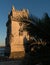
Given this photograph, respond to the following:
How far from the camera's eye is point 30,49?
8.60 metres

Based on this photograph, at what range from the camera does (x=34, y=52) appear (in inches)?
326

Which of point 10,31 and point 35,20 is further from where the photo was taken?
point 10,31

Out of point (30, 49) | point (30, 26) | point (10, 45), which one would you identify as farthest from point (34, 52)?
point (10, 45)

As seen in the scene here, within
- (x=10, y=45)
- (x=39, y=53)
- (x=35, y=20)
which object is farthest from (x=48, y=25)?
(x=10, y=45)

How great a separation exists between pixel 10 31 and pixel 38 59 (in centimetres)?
3236

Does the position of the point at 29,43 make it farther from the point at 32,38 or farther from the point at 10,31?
the point at 10,31

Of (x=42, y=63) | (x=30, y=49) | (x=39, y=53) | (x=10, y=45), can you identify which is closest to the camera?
(x=42, y=63)

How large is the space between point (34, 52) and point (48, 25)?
1.23 m

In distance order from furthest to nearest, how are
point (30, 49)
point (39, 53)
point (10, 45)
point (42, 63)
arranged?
point (10, 45) → point (30, 49) → point (39, 53) → point (42, 63)

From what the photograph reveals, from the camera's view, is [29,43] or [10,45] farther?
[10,45]

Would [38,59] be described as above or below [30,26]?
below

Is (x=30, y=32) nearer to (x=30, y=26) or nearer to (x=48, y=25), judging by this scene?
(x=30, y=26)

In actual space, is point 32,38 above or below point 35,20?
below

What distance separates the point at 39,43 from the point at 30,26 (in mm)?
801
